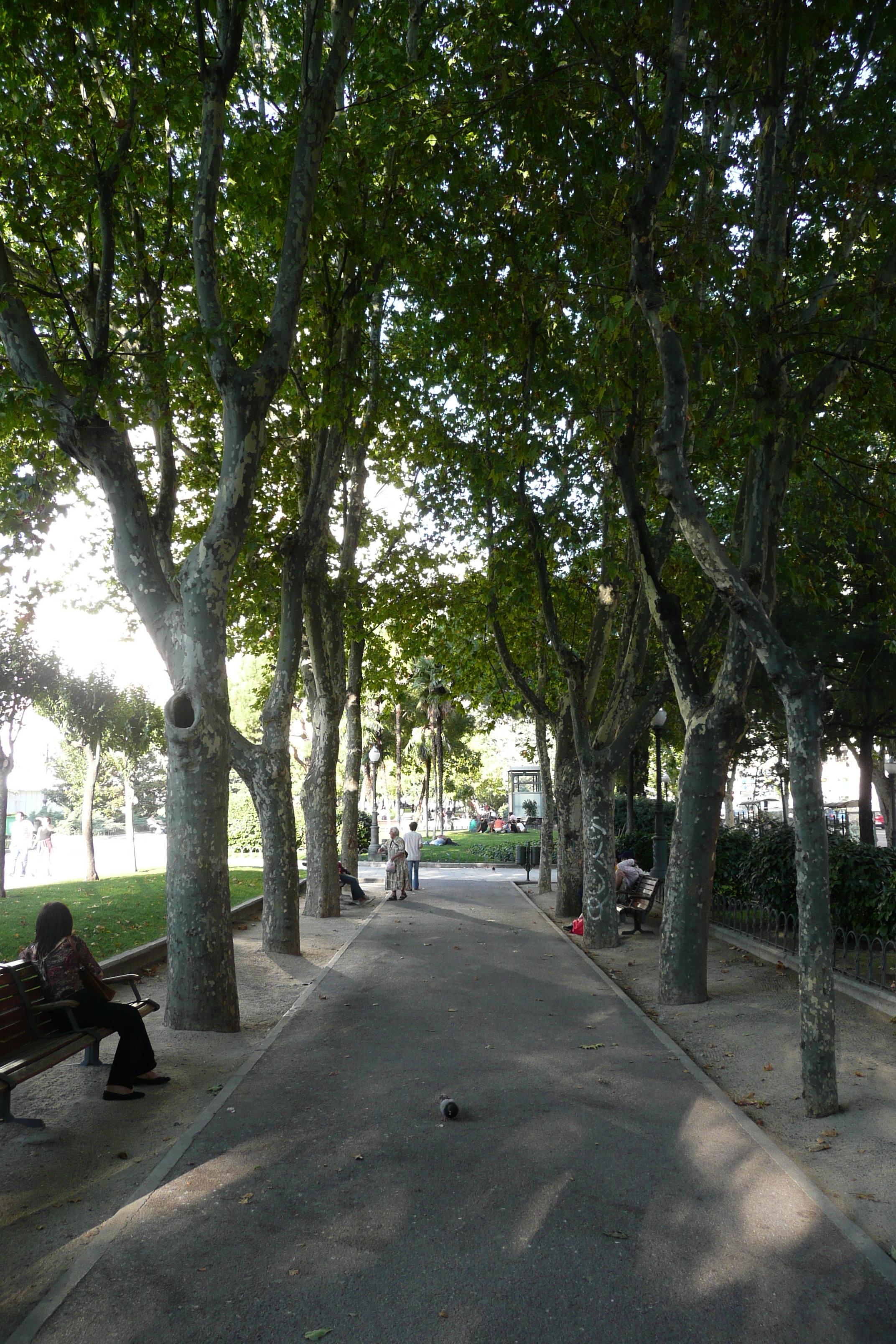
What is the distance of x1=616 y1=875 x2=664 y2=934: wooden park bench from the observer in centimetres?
1459

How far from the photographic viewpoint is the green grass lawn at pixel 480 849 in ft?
113

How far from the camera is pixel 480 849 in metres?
39.0

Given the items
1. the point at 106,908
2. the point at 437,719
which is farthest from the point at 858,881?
the point at 437,719

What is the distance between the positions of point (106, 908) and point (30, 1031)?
11.1 meters

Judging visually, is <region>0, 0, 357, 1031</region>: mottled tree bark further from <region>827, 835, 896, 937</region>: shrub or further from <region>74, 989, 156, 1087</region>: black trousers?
<region>827, 835, 896, 937</region>: shrub

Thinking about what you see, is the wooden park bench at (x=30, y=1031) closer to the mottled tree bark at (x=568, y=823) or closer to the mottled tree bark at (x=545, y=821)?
the mottled tree bark at (x=568, y=823)

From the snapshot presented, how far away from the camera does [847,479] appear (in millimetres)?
11953

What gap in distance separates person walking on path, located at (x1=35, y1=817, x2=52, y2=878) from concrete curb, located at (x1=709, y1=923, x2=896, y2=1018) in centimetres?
2039

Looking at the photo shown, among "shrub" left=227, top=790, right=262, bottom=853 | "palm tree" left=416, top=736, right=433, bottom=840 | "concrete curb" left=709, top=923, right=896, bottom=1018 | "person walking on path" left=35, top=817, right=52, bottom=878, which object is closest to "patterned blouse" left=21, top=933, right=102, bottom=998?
"concrete curb" left=709, top=923, right=896, bottom=1018

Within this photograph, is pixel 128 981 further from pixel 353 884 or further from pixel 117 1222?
pixel 353 884

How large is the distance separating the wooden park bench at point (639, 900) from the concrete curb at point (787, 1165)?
18.1 feet

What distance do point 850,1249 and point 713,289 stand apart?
8822 mm

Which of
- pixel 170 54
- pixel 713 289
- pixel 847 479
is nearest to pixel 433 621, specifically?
pixel 847 479

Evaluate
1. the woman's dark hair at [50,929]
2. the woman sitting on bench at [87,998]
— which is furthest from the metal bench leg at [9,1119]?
the woman's dark hair at [50,929]
